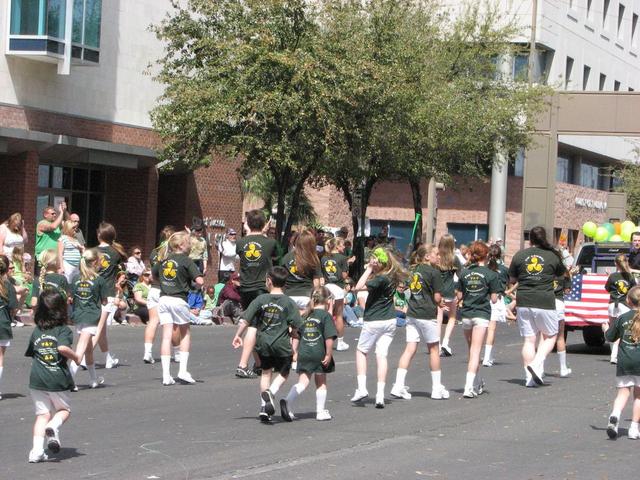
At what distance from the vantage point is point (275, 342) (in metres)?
11.5

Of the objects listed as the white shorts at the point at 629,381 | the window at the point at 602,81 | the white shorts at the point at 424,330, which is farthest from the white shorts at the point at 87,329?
the window at the point at 602,81

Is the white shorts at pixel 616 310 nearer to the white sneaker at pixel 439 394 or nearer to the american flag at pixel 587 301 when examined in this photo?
the american flag at pixel 587 301

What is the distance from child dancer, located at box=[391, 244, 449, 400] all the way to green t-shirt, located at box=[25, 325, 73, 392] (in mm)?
4714

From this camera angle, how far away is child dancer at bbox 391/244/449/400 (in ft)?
44.1

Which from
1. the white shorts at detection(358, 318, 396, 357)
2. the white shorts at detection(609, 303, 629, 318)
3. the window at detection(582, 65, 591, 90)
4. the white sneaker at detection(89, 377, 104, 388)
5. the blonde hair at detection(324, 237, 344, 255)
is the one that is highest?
the window at detection(582, 65, 591, 90)

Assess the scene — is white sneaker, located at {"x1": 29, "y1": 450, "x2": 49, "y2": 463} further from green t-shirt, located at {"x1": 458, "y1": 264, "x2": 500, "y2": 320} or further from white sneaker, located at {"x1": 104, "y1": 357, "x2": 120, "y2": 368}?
white sneaker, located at {"x1": 104, "y1": 357, "x2": 120, "y2": 368}

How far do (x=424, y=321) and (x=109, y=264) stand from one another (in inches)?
155

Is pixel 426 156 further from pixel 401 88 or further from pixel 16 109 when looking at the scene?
pixel 16 109

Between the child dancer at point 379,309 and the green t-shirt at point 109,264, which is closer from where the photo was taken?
the child dancer at point 379,309

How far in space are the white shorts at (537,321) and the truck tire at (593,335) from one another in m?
5.71

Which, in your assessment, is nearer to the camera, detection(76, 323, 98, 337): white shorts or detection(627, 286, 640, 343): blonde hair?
detection(627, 286, 640, 343): blonde hair

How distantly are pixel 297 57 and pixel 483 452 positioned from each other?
56.1 ft

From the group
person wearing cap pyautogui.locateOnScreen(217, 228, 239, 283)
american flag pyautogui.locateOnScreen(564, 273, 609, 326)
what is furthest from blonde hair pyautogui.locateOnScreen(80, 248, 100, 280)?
person wearing cap pyautogui.locateOnScreen(217, 228, 239, 283)

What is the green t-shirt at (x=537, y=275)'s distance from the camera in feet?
48.9
